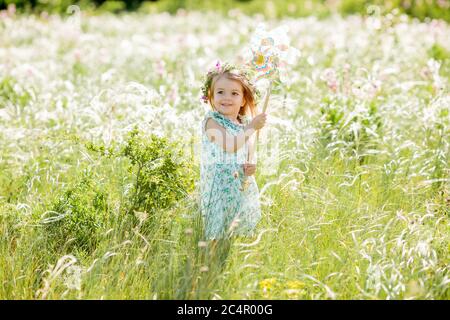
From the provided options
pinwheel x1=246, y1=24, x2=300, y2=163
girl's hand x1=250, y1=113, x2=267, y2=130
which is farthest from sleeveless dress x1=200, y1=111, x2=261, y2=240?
pinwheel x1=246, y1=24, x2=300, y2=163

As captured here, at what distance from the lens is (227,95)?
408 centimetres

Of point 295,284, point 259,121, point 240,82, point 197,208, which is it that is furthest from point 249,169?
point 295,284

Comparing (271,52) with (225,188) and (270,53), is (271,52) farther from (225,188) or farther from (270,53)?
(225,188)

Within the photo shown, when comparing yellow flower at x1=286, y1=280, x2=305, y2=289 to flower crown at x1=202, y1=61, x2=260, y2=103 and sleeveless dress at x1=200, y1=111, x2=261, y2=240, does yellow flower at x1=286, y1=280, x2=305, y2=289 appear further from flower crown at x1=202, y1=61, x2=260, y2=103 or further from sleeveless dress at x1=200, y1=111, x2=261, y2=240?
flower crown at x1=202, y1=61, x2=260, y2=103

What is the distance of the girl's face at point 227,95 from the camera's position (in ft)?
13.4

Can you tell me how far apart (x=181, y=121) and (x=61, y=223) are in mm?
1494

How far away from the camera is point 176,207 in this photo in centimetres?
422

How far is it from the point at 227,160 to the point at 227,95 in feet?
1.27

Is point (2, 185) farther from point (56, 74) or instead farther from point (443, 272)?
point (56, 74)

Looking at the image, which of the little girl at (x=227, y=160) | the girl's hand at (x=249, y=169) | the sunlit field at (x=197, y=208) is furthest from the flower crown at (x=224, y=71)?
the girl's hand at (x=249, y=169)

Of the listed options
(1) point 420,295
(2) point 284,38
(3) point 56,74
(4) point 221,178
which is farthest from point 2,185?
(3) point 56,74

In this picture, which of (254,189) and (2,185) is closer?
(254,189)

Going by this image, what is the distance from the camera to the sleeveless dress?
4.02m

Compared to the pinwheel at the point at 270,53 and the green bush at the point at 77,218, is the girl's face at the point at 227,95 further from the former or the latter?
the green bush at the point at 77,218
